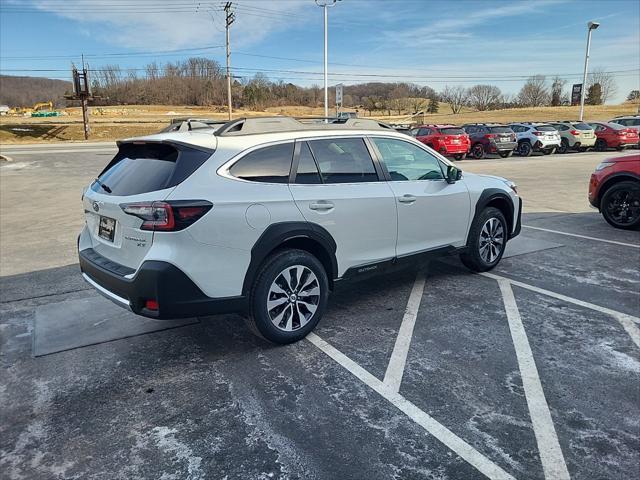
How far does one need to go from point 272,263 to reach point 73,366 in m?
1.69

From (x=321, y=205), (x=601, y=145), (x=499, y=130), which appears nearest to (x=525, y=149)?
(x=499, y=130)

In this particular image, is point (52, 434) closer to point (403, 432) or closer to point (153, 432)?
point (153, 432)

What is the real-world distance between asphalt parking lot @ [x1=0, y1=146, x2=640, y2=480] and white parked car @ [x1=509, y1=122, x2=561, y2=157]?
22466 millimetres

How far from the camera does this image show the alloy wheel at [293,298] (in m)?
3.78

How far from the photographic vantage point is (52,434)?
2883 mm

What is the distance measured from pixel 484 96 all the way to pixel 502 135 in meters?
104

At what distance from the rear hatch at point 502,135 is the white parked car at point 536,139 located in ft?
5.18

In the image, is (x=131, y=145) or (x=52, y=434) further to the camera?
(x=131, y=145)

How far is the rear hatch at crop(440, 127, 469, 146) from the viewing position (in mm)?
23141

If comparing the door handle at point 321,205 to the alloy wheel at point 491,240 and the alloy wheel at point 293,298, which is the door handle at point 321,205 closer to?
the alloy wheel at point 293,298

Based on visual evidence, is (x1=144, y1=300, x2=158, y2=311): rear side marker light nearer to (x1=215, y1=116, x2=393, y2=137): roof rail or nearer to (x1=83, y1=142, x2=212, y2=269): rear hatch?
(x1=83, y1=142, x2=212, y2=269): rear hatch

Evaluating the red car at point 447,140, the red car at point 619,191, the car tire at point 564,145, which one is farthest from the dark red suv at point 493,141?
the red car at point 619,191

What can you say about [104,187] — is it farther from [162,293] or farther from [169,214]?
[162,293]

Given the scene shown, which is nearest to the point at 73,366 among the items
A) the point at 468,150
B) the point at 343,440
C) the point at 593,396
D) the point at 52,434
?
the point at 52,434
